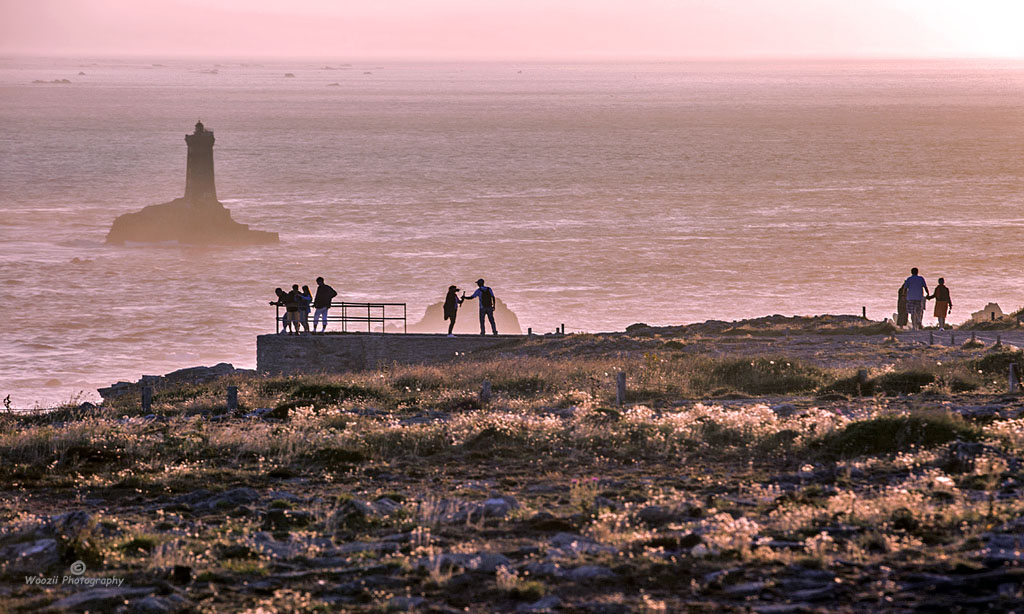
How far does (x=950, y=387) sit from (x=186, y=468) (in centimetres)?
1258

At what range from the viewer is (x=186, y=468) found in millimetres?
15523

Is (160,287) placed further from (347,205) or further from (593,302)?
(347,205)

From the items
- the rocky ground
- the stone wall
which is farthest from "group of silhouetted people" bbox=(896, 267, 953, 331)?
the stone wall

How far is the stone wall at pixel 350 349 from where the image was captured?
99.5ft

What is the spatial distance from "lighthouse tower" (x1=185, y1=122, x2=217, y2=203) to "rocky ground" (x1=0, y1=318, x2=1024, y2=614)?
72.3 meters

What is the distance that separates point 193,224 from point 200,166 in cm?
608

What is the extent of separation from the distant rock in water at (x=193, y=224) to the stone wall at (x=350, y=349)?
67.9 m

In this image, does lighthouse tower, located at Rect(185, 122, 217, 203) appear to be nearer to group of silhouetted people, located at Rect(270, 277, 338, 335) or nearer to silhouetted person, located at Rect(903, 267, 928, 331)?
group of silhouetted people, located at Rect(270, 277, 338, 335)

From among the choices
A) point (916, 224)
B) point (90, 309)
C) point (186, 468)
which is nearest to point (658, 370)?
point (186, 468)

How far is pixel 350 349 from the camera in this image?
30.4 metres

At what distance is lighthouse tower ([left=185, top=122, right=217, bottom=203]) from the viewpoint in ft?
302

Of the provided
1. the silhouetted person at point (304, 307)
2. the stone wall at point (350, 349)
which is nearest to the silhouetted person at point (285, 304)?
the silhouetted person at point (304, 307)

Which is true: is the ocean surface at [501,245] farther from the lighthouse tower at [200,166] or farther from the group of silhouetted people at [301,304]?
the group of silhouetted people at [301,304]

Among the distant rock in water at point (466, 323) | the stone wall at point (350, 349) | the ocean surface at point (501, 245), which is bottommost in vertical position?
the stone wall at point (350, 349)
